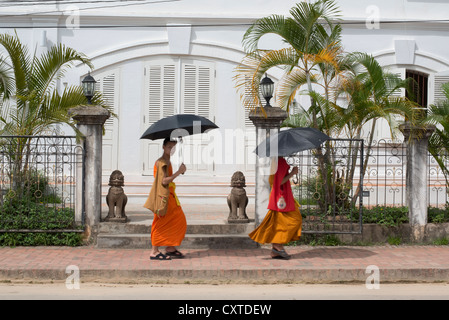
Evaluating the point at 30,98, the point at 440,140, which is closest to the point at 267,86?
the point at 440,140

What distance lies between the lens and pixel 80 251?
30.1 feet

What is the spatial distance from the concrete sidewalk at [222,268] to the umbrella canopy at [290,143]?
1498mm

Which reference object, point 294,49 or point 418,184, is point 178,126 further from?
point 418,184

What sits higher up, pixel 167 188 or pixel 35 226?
pixel 167 188

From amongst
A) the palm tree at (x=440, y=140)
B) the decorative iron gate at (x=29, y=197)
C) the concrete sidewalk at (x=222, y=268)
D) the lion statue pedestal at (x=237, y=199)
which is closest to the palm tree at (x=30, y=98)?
the decorative iron gate at (x=29, y=197)

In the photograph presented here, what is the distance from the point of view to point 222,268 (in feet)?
26.1

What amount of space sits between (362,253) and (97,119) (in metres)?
4.52

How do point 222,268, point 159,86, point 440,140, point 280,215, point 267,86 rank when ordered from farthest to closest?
point 159,86, point 440,140, point 267,86, point 280,215, point 222,268

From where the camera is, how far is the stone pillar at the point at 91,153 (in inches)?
379

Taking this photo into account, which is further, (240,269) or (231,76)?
(231,76)

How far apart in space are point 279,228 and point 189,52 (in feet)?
22.7

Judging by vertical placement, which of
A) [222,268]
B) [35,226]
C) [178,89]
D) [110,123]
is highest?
[178,89]

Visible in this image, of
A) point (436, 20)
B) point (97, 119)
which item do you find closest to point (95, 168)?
point (97, 119)

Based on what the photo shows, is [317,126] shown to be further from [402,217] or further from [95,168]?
[95,168]
